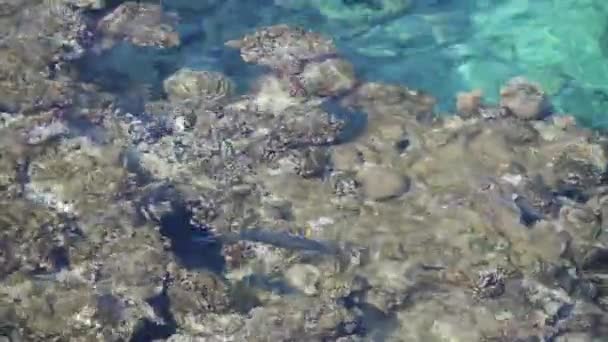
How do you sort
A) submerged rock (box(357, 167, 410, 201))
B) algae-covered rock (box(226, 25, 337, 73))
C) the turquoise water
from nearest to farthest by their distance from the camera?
submerged rock (box(357, 167, 410, 201)), algae-covered rock (box(226, 25, 337, 73)), the turquoise water

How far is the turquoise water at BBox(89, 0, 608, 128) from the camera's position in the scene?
800cm

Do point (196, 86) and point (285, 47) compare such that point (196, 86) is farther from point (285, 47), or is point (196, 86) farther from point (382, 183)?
point (382, 183)

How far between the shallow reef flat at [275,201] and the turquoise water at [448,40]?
60 cm

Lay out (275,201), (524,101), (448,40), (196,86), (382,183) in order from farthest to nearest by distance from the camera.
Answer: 1. (448,40)
2. (524,101)
3. (196,86)
4. (382,183)
5. (275,201)

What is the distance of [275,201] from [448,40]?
3698mm

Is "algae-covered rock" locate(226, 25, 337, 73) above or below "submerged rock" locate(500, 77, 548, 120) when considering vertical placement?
above

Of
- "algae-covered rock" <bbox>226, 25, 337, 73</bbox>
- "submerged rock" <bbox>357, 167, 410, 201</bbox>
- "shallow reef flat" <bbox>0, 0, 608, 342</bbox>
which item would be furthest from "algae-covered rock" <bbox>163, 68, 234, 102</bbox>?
"submerged rock" <bbox>357, 167, 410, 201</bbox>

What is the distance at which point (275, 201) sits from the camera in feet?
19.9

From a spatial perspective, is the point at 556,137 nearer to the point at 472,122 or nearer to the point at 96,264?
the point at 472,122

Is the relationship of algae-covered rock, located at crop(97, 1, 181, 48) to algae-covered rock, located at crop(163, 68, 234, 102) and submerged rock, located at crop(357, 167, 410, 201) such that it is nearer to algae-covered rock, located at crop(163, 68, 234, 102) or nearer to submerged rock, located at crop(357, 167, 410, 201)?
algae-covered rock, located at crop(163, 68, 234, 102)

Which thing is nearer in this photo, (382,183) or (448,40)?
(382,183)

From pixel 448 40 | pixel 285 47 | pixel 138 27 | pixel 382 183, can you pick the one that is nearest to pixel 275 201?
pixel 382 183

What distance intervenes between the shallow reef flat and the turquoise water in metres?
0.60

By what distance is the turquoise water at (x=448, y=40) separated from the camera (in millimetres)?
8000
